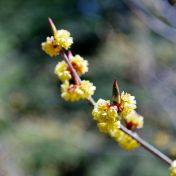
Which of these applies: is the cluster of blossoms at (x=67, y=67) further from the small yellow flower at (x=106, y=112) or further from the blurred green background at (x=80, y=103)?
the blurred green background at (x=80, y=103)

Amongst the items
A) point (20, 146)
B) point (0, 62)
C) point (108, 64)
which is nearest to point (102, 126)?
point (20, 146)

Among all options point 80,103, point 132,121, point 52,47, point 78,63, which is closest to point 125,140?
point 132,121

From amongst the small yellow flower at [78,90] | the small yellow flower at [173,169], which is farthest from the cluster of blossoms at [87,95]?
the small yellow flower at [173,169]

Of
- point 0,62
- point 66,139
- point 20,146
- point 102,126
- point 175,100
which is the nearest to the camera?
point 102,126

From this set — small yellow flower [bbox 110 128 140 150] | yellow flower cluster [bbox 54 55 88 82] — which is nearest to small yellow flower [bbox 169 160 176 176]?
small yellow flower [bbox 110 128 140 150]

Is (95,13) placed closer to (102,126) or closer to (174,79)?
(174,79)

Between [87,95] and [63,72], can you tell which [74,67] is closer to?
[63,72]
